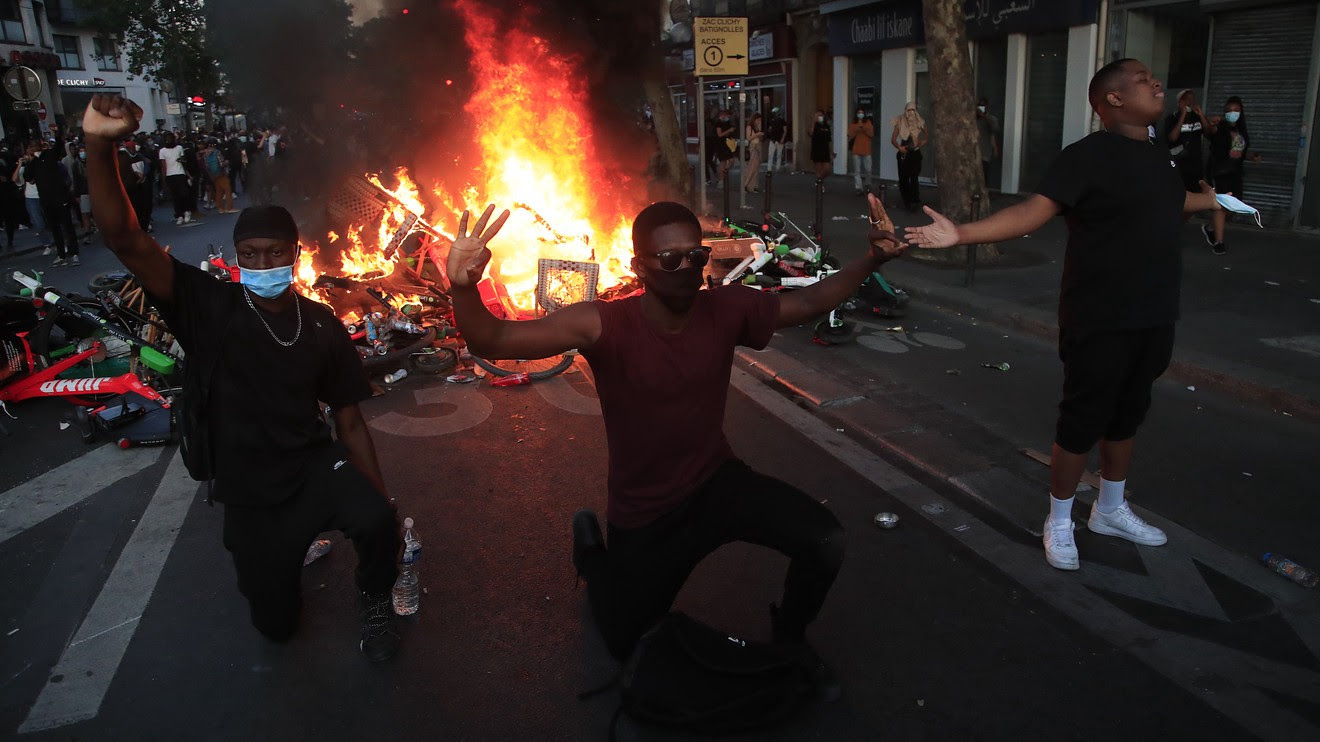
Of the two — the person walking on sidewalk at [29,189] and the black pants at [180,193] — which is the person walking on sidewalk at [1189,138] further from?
the black pants at [180,193]

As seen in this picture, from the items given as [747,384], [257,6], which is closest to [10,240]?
[257,6]

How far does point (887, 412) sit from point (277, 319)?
4.02m

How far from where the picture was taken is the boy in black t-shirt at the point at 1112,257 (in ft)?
12.2

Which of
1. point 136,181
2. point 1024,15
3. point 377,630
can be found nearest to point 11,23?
point 136,181

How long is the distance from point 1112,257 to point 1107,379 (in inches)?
19.7

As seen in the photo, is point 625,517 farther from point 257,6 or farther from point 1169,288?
point 257,6

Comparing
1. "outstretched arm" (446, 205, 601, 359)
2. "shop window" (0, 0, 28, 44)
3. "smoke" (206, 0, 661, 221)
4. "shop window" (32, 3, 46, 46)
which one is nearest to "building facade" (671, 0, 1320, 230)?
"smoke" (206, 0, 661, 221)

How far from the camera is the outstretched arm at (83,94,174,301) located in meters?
2.83

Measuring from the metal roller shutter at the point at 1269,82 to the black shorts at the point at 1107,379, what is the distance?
409 inches

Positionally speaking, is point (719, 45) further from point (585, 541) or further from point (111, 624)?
point (111, 624)

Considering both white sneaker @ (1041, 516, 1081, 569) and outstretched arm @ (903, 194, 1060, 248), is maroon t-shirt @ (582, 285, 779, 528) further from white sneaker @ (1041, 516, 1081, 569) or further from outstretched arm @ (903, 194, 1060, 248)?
white sneaker @ (1041, 516, 1081, 569)

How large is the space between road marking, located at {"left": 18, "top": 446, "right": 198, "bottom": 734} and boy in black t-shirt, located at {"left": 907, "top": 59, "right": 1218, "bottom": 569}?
146 inches

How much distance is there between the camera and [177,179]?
19.6m

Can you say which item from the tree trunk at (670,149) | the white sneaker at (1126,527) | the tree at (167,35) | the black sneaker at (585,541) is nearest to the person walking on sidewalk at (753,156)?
the tree trunk at (670,149)
